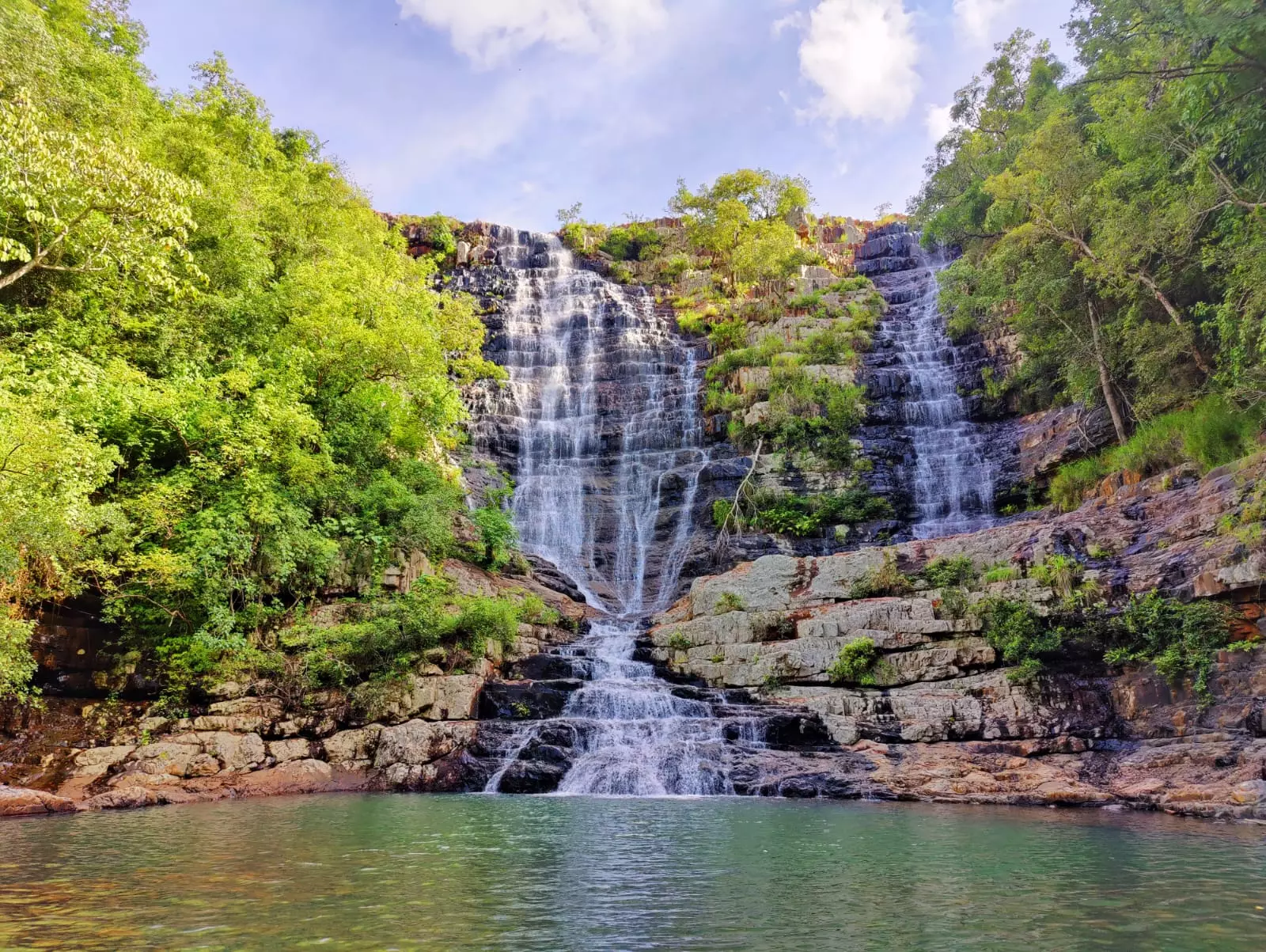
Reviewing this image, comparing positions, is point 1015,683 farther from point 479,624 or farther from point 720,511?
point 720,511

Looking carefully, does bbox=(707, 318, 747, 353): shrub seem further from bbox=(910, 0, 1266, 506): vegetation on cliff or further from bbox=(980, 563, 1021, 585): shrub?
bbox=(980, 563, 1021, 585): shrub

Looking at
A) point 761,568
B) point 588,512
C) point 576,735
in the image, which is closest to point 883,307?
point 588,512

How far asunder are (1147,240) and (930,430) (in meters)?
11.1

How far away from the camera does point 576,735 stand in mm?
15133

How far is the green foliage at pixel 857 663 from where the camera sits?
1606cm

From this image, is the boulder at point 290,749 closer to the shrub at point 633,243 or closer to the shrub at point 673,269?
the shrub at point 673,269

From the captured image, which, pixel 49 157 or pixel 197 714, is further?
pixel 197 714

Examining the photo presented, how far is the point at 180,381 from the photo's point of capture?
604 inches

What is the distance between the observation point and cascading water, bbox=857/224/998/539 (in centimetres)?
2506

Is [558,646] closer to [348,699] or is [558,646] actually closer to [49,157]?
[348,699]

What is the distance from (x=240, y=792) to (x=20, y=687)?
431 centimetres

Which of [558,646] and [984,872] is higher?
[558,646]

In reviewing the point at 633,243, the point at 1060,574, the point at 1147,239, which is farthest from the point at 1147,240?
the point at 633,243

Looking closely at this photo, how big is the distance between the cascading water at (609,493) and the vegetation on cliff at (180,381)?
15.0ft
